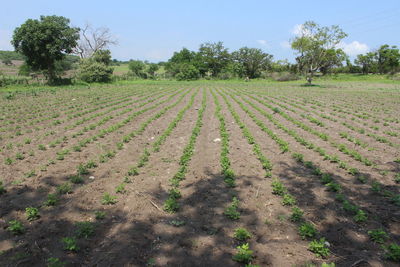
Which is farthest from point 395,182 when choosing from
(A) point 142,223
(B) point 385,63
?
(B) point 385,63

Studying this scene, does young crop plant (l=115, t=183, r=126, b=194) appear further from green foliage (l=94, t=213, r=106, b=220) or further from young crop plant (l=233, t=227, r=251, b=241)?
young crop plant (l=233, t=227, r=251, b=241)

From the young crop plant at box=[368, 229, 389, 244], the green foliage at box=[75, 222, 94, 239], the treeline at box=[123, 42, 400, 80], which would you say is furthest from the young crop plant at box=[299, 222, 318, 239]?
the treeline at box=[123, 42, 400, 80]

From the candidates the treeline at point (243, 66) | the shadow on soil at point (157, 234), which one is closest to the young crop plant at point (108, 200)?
the shadow on soil at point (157, 234)

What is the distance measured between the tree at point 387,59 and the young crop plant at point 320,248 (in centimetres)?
9325

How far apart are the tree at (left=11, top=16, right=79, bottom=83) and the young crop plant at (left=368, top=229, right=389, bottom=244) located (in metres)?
38.8

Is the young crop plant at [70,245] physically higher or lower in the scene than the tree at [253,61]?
lower

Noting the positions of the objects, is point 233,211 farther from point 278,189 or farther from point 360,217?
point 360,217

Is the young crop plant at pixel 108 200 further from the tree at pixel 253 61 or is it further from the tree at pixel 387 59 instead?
the tree at pixel 387 59

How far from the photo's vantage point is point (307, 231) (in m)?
4.08

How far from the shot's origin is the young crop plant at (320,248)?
363 cm

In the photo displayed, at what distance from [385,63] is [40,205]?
327ft

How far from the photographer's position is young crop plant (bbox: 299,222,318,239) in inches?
159

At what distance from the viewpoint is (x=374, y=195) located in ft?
17.6

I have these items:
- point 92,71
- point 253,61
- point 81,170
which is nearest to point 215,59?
point 253,61
